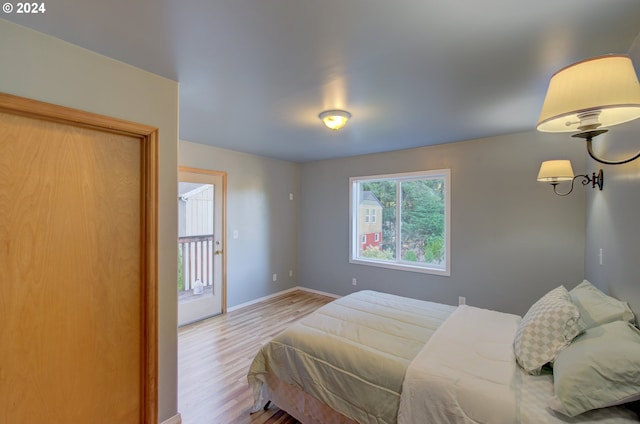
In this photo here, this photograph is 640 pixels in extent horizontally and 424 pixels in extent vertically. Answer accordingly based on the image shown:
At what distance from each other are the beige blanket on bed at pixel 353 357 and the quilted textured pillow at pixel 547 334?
22.7 inches

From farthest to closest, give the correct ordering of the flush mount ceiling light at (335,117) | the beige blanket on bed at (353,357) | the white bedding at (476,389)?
the flush mount ceiling light at (335,117) → the beige blanket on bed at (353,357) → the white bedding at (476,389)

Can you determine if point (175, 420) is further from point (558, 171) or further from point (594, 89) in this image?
point (558, 171)

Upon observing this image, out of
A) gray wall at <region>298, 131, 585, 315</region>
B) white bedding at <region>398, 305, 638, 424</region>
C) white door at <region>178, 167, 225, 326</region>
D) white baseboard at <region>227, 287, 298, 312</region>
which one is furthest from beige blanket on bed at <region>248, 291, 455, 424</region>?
white baseboard at <region>227, 287, 298, 312</region>

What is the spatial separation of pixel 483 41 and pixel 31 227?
2685 millimetres

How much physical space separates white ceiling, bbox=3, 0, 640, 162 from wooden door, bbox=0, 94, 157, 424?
0.54m

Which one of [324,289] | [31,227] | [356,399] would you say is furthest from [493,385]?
[324,289]

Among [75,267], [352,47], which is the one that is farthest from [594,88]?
[75,267]

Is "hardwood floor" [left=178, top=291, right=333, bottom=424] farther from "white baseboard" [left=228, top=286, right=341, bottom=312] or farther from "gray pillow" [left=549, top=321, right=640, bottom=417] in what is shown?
"gray pillow" [left=549, top=321, right=640, bottom=417]

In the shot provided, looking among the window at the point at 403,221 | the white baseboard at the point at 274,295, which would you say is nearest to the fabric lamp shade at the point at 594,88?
the window at the point at 403,221

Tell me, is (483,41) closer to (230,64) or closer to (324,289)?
(230,64)

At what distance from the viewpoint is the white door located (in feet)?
12.5

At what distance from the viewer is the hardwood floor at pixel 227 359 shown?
211 centimetres

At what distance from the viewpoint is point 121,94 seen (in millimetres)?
1763

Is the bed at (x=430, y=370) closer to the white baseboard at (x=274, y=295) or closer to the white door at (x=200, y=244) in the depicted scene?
the white door at (x=200, y=244)
